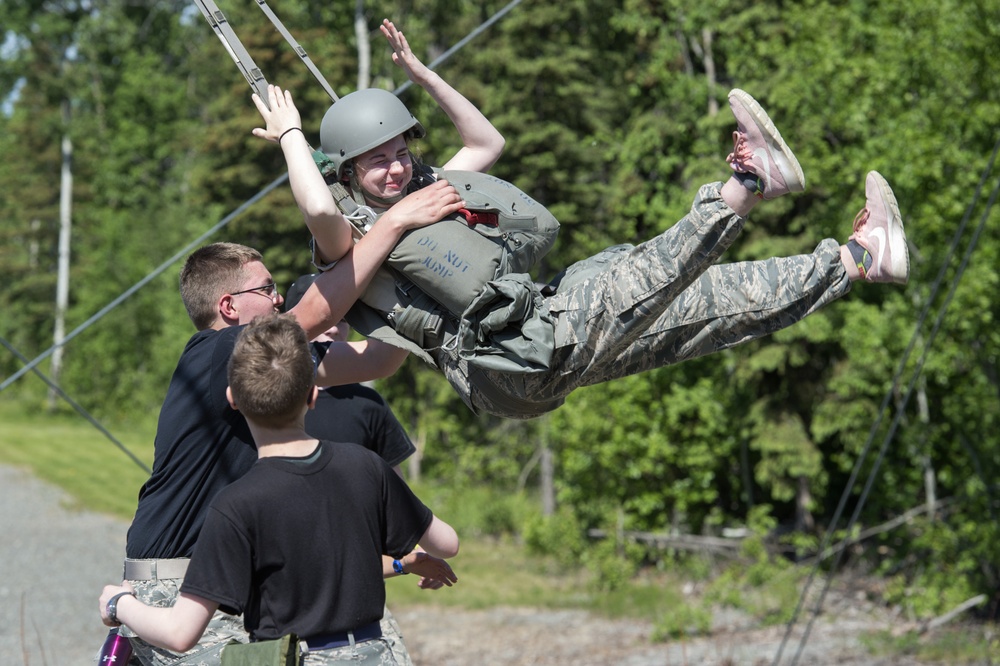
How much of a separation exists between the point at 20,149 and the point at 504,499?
936 inches

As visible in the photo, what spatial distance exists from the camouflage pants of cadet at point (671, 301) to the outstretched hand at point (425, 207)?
1.44ft

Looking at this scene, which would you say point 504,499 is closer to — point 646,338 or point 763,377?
point 763,377

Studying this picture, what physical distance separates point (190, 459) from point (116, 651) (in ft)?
2.00

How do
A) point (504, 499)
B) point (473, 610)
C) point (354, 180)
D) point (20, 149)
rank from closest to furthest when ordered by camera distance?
point (354, 180), point (473, 610), point (504, 499), point (20, 149)

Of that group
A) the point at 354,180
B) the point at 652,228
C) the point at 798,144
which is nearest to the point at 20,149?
the point at 652,228

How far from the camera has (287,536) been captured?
2.76 m

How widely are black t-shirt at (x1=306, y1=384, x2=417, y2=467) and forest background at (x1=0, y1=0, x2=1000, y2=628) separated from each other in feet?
19.8

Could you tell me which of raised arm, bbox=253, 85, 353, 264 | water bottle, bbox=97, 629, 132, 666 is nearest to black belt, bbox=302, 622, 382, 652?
water bottle, bbox=97, 629, 132, 666

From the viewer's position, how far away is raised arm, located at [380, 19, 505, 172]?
423 cm

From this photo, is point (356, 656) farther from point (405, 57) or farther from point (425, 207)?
point (405, 57)

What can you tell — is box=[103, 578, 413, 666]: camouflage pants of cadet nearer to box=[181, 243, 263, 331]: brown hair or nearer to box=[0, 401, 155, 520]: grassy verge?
box=[181, 243, 263, 331]: brown hair

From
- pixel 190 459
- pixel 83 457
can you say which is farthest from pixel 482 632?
pixel 83 457

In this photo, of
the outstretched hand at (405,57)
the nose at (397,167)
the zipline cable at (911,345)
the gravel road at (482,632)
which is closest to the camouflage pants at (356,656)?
the nose at (397,167)

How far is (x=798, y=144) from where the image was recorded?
49.4ft
